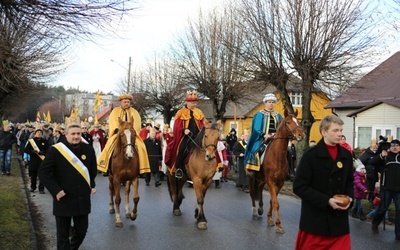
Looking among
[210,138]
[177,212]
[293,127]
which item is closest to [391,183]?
[293,127]

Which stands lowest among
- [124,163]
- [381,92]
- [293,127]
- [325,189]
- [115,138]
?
→ [124,163]

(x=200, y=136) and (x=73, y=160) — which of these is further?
(x=200, y=136)

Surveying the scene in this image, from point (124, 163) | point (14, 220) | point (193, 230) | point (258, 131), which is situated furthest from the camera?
point (258, 131)

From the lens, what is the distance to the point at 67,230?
611 cm

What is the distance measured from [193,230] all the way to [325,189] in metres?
4.87

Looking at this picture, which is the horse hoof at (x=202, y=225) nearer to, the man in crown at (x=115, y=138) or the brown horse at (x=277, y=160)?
the brown horse at (x=277, y=160)

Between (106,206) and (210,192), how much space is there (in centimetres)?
423

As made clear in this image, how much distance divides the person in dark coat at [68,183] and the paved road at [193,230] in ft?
6.59

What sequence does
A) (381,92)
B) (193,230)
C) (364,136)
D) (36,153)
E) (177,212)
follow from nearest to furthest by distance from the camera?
(193,230), (177,212), (36,153), (364,136), (381,92)

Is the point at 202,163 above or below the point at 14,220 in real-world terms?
above

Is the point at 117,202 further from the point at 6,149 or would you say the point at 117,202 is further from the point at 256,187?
the point at 6,149

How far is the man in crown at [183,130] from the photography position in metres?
10.5

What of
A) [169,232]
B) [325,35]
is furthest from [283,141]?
[325,35]

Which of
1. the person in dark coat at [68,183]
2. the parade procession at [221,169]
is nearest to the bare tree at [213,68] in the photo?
the parade procession at [221,169]
